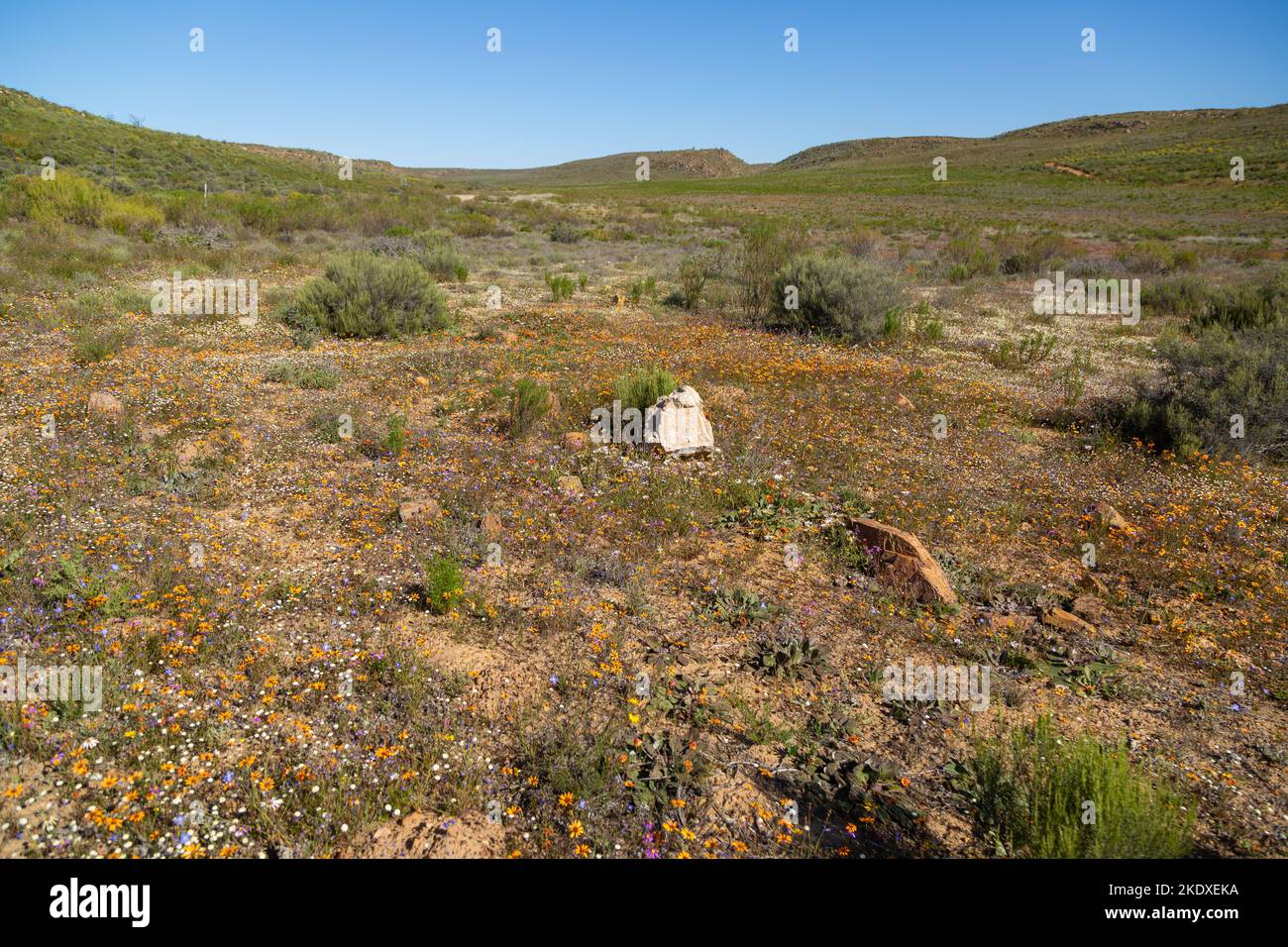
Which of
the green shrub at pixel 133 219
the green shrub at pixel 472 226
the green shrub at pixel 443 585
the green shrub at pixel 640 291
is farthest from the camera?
the green shrub at pixel 472 226

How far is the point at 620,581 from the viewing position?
486 centimetres

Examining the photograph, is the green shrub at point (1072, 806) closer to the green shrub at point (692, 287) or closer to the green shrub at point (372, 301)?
the green shrub at point (372, 301)

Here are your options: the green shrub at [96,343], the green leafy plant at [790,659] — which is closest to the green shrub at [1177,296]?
the green leafy plant at [790,659]

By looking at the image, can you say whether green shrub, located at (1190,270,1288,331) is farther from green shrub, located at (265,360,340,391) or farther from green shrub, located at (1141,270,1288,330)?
green shrub, located at (265,360,340,391)

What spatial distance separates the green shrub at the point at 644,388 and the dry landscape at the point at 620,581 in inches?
1.1

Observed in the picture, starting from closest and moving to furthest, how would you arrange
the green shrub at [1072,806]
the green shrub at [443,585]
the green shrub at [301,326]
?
the green shrub at [1072,806]
the green shrub at [443,585]
the green shrub at [301,326]

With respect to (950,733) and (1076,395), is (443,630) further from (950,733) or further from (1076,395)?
(1076,395)

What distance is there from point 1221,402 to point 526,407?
824cm

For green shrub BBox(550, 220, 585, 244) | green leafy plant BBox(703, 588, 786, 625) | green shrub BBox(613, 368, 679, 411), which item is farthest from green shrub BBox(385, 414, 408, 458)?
green shrub BBox(550, 220, 585, 244)

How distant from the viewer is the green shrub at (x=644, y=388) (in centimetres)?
774

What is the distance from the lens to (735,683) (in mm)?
3963

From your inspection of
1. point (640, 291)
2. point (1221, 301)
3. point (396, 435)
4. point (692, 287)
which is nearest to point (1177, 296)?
point (1221, 301)

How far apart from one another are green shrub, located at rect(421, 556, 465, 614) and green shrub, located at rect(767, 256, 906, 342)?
10112 mm

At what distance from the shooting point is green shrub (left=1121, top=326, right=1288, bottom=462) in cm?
766
